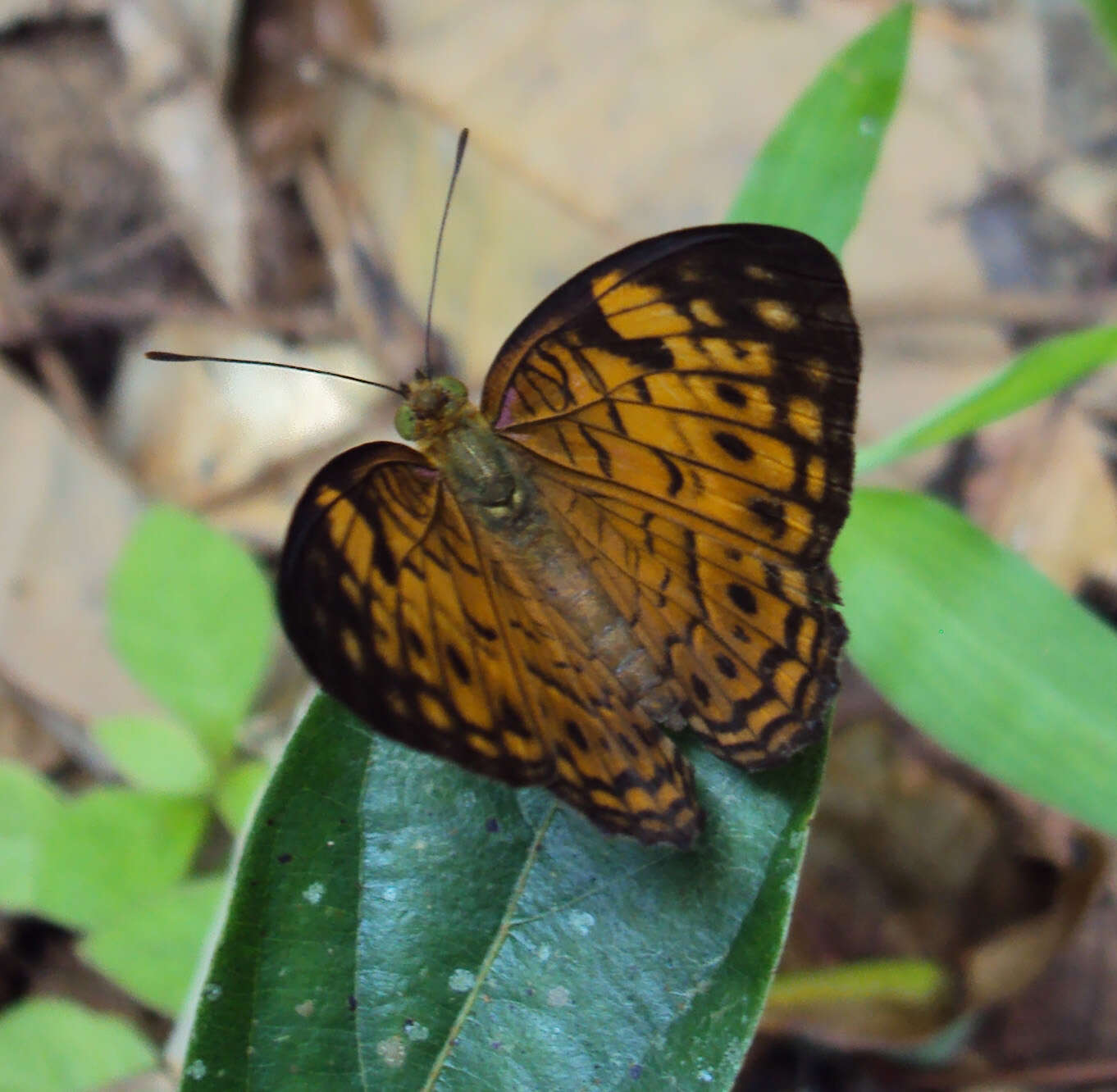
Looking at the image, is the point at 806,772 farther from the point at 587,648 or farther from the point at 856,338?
the point at 856,338

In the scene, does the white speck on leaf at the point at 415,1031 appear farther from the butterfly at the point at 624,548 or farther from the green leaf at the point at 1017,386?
the green leaf at the point at 1017,386

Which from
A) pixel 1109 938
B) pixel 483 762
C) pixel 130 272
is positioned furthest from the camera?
pixel 130 272


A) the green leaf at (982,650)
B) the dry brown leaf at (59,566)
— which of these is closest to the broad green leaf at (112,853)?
the dry brown leaf at (59,566)

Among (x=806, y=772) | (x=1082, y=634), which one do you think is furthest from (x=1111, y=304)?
(x=806, y=772)

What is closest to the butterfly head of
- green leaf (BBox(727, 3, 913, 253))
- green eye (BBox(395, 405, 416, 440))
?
green eye (BBox(395, 405, 416, 440))

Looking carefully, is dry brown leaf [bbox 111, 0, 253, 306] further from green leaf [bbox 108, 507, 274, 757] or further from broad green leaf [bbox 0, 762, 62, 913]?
broad green leaf [bbox 0, 762, 62, 913]

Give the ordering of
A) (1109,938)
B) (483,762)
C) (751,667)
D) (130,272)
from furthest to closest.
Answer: (130,272) < (1109,938) < (751,667) < (483,762)
